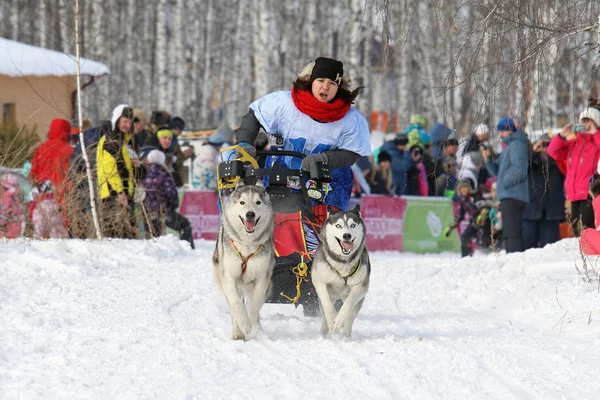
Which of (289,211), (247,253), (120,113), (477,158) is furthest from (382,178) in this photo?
(247,253)

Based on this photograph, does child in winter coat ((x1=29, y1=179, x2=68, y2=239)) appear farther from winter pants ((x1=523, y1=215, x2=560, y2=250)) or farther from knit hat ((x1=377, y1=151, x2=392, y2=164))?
knit hat ((x1=377, y1=151, x2=392, y2=164))

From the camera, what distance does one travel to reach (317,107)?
19.6 ft

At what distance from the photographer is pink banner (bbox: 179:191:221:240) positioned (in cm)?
1313

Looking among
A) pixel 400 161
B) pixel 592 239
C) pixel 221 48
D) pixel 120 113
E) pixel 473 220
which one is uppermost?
pixel 221 48

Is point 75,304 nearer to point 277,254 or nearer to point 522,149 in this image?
point 277,254

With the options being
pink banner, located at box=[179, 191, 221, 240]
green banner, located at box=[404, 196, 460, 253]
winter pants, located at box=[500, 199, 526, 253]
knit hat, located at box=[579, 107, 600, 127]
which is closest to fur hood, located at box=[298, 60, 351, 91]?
knit hat, located at box=[579, 107, 600, 127]

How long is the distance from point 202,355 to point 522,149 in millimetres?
6136

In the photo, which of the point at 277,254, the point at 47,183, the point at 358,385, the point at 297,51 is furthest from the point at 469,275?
the point at 297,51

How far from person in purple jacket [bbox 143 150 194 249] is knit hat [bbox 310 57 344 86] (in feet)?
15.1

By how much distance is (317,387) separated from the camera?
4.11m

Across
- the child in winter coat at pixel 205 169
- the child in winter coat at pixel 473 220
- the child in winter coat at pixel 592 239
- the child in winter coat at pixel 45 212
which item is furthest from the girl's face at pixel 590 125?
the child in winter coat at pixel 205 169

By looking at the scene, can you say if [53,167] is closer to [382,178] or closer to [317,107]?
[317,107]

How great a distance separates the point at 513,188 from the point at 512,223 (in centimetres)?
42

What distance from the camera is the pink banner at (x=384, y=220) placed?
1363 cm
